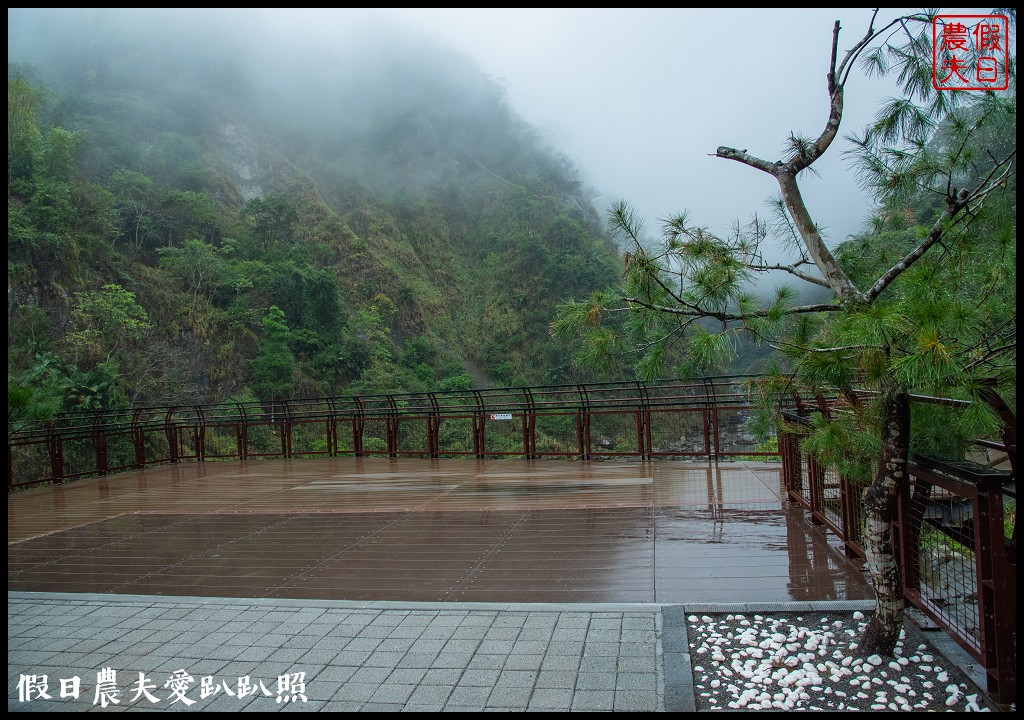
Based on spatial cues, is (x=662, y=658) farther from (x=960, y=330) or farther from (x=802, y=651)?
(x=960, y=330)

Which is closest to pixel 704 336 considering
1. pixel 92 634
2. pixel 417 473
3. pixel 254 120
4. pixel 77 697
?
pixel 77 697

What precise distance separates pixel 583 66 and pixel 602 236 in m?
21.0

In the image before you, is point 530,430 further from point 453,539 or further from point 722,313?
point 722,313

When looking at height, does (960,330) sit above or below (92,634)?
above

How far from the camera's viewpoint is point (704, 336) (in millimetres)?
2510

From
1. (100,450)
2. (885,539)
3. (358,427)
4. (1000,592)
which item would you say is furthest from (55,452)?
(1000,592)

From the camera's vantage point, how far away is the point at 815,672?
2445 millimetres

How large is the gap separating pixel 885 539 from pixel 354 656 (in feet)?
6.94

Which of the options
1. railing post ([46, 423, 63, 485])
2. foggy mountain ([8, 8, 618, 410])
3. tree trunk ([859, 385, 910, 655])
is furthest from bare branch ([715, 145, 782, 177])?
foggy mountain ([8, 8, 618, 410])

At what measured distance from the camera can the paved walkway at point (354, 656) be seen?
248 cm

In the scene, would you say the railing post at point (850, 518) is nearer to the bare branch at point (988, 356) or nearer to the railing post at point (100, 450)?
the bare branch at point (988, 356)

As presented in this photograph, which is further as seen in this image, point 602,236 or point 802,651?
point 602,236

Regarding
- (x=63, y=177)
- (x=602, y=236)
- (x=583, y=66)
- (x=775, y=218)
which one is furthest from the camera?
(x=583, y=66)

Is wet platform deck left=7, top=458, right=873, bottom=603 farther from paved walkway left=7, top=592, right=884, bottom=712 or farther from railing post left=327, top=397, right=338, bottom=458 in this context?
railing post left=327, top=397, right=338, bottom=458
